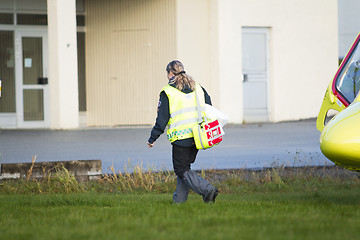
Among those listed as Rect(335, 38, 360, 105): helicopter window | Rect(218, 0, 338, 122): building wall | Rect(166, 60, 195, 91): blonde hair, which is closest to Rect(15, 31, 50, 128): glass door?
Rect(218, 0, 338, 122): building wall

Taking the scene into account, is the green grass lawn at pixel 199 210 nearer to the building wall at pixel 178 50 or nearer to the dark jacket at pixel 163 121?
the dark jacket at pixel 163 121

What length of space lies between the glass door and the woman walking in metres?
13.8

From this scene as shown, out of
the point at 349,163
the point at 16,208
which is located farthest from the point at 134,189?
the point at 349,163

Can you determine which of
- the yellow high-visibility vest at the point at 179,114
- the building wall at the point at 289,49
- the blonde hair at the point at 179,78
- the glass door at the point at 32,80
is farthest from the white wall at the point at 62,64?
the yellow high-visibility vest at the point at 179,114

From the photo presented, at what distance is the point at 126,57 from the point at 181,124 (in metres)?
14.2

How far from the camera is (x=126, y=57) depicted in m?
21.8

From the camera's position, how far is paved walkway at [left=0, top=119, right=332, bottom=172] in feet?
40.2

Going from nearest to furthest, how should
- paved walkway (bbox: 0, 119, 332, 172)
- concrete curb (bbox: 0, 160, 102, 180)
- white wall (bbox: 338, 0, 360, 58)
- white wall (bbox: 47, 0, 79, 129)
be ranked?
concrete curb (bbox: 0, 160, 102, 180), paved walkway (bbox: 0, 119, 332, 172), white wall (bbox: 47, 0, 79, 129), white wall (bbox: 338, 0, 360, 58)

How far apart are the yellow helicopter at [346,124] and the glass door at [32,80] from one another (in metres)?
14.3

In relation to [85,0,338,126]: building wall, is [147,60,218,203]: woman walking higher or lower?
lower

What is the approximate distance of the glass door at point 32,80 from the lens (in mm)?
20969

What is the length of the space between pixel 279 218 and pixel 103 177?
13.8 ft

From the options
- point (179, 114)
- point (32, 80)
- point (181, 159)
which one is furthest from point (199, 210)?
point (32, 80)

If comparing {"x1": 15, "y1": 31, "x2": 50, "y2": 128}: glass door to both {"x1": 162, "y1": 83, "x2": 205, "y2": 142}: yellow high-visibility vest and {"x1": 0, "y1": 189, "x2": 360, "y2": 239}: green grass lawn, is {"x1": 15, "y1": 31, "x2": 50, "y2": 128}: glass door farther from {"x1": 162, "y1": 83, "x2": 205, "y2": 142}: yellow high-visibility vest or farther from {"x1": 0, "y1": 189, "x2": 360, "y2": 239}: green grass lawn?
{"x1": 162, "y1": 83, "x2": 205, "y2": 142}: yellow high-visibility vest
